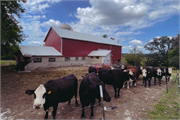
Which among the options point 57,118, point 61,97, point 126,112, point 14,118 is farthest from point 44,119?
point 126,112

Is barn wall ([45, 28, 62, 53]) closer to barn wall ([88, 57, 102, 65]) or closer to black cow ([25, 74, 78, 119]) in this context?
barn wall ([88, 57, 102, 65])

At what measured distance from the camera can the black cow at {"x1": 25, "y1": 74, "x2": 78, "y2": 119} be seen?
7.82ft

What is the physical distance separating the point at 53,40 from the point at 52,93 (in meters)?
18.4

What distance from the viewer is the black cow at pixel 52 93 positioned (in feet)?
7.82

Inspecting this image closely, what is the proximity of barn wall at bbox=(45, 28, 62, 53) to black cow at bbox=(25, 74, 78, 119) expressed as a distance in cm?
1476

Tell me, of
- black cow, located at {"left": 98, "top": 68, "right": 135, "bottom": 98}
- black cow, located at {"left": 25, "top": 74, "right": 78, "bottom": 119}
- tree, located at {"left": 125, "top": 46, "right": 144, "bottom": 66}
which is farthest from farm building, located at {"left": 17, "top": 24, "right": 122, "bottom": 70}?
black cow, located at {"left": 25, "top": 74, "right": 78, "bottom": 119}

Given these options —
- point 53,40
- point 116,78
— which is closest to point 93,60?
point 53,40

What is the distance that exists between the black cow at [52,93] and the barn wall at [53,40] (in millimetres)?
14757

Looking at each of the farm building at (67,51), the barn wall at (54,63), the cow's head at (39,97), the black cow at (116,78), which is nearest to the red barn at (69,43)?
the farm building at (67,51)

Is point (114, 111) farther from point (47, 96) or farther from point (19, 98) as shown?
point (19, 98)

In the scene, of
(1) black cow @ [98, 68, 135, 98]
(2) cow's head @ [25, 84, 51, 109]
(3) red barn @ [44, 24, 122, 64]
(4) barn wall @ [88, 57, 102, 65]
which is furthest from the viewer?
(4) barn wall @ [88, 57, 102, 65]

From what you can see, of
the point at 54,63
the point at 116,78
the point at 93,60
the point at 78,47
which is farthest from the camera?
the point at 93,60

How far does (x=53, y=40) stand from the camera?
19.1 metres

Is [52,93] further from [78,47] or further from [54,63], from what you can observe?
[78,47]
